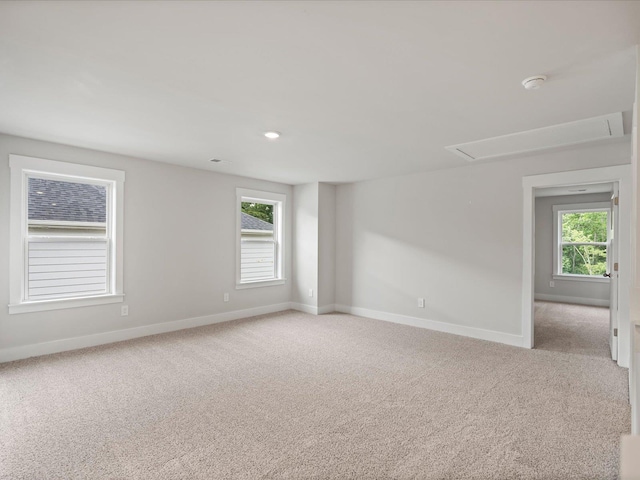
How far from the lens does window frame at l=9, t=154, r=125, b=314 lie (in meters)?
3.63

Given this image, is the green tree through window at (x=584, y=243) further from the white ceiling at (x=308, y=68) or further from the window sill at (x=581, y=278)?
the white ceiling at (x=308, y=68)

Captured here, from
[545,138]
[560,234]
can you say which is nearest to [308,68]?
[545,138]

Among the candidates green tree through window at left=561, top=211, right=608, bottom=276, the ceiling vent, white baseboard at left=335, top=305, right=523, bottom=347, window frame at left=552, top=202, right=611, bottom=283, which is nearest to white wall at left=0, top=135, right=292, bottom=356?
white baseboard at left=335, top=305, right=523, bottom=347

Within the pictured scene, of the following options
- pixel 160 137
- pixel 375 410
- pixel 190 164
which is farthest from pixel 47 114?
pixel 375 410

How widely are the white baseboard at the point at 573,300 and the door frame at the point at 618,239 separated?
4.02 metres

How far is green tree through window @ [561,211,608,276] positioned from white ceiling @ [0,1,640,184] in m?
5.39

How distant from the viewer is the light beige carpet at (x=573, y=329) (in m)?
4.19

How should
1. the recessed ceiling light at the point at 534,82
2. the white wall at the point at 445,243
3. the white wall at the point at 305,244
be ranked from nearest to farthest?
the recessed ceiling light at the point at 534,82 < the white wall at the point at 445,243 < the white wall at the point at 305,244

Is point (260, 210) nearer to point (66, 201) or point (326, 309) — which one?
point (326, 309)

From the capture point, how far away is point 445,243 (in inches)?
196

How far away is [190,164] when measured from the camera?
15.9 feet

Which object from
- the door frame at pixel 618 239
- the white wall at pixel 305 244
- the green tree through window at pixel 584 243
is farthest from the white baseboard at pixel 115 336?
the green tree through window at pixel 584 243

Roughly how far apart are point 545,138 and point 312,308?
13.5 feet

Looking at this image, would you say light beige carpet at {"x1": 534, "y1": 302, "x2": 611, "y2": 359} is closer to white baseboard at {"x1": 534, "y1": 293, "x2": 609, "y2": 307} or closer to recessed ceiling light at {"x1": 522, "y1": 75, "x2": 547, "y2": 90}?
white baseboard at {"x1": 534, "y1": 293, "x2": 609, "y2": 307}
